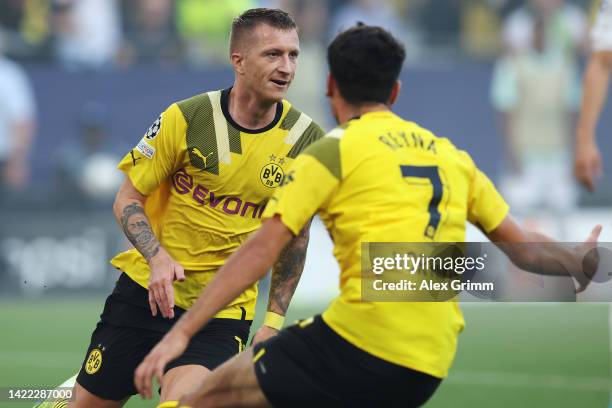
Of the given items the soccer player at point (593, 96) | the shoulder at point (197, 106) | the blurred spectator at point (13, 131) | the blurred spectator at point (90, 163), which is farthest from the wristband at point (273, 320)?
the blurred spectator at point (13, 131)

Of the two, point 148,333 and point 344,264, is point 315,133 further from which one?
point 344,264

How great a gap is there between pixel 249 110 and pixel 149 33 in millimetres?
12129

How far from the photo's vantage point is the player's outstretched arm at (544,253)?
4902mm

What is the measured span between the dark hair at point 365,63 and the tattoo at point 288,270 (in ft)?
5.14

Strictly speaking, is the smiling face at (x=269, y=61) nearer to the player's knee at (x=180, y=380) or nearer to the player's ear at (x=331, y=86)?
the player's ear at (x=331, y=86)

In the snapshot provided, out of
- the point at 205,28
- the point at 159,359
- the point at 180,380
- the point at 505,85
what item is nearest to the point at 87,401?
the point at 180,380

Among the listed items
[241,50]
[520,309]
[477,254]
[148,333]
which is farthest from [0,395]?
[520,309]

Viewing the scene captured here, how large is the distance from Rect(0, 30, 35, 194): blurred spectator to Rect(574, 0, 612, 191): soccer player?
1209cm

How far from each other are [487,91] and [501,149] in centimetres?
91

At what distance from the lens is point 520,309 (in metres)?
16.6

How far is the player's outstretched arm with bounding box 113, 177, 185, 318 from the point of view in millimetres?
5652

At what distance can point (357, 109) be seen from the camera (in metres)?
4.77

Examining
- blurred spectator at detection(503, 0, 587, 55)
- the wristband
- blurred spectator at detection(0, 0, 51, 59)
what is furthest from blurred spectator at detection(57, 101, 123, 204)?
the wristband

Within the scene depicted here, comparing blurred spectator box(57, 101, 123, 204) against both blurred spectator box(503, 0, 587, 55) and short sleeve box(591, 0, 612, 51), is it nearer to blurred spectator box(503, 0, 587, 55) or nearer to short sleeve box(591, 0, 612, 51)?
blurred spectator box(503, 0, 587, 55)
